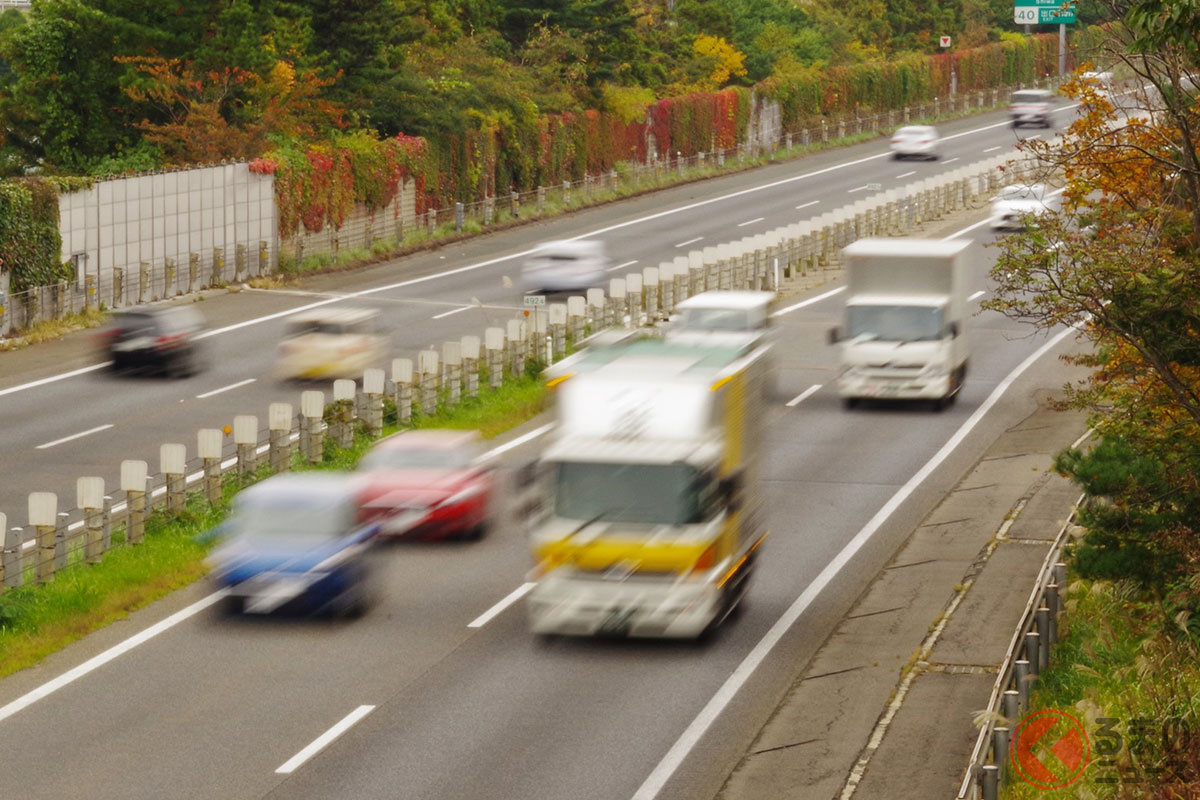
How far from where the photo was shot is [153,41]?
2436 inches

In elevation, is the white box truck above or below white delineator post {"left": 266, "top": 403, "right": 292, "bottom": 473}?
above

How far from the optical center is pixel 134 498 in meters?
26.6

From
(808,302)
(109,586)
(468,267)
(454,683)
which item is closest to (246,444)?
(109,586)

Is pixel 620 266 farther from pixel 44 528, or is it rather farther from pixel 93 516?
pixel 44 528

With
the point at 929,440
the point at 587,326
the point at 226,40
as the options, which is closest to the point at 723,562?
the point at 929,440

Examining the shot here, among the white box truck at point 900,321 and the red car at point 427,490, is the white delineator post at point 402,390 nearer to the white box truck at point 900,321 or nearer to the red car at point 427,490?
the red car at point 427,490

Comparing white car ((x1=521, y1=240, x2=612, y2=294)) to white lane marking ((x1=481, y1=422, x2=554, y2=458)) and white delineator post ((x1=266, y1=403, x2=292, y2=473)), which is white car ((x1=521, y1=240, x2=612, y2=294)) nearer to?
white lane marking ((x1=481, y1=422, x2=554, y2=458))

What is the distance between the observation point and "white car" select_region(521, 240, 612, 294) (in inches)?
2061

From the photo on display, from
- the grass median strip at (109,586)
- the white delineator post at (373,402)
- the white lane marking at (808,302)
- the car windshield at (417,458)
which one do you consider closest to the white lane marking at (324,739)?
the grass median strip at (109,586)

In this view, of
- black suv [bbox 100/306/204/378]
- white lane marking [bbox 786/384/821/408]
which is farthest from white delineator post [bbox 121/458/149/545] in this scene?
white lane marking [bbox 786/384/821/408]

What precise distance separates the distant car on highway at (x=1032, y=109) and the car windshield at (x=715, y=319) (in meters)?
64.2

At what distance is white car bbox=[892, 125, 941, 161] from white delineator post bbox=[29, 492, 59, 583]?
67.4 m

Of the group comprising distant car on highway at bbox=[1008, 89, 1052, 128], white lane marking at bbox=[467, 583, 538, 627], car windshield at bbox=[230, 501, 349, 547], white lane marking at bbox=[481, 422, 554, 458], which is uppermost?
distant car on highway at bbox=[1008, 89, 1052, 128]

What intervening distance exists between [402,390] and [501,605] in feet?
40.4
